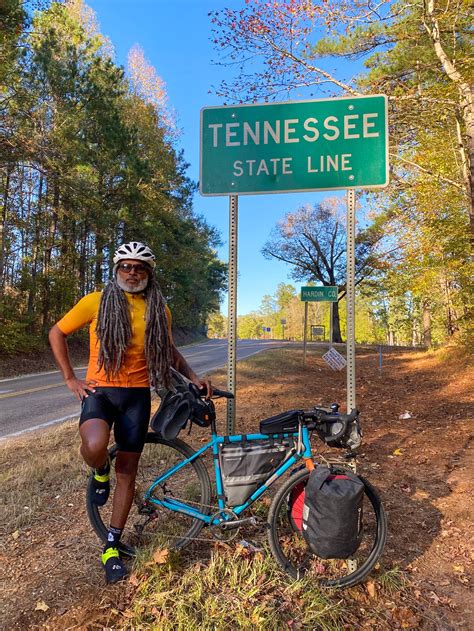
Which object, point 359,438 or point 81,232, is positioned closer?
point 359,438

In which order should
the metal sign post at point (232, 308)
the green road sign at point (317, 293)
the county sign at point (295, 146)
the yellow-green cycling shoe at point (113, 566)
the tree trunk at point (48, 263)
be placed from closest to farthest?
the yellow-green cycling shoe at point (113, 566) < the county sign at point (295, 146) < the metal sign post at point (232, 308) < the green road sign at point (317, 293) < the tree trunk at point (48, 263)

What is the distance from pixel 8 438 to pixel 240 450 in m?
4.95

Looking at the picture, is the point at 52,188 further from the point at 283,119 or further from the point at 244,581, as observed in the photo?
the point at 244,581

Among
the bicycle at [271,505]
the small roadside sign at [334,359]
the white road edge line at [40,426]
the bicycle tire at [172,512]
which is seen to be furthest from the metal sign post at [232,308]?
the small roadside sign at [334,359]

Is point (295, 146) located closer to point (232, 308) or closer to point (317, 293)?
point (232, 308)

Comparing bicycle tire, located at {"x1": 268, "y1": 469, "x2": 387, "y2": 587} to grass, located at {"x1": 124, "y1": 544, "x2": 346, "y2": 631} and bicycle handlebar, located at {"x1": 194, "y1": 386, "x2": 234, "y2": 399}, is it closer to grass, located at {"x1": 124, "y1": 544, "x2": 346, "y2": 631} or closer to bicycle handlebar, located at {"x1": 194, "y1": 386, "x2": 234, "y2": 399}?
grass, located at {"x1": 124, "y1": 544, "x2": 346, "y2": 631}

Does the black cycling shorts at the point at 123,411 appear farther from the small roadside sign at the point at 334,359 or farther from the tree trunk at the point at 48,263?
the tree trunk at the point at 48,263

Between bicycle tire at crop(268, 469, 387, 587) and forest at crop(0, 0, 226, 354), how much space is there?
44.7ft

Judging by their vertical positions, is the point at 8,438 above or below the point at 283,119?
below

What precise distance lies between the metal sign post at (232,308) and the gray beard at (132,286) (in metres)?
0.70

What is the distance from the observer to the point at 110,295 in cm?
A: 255

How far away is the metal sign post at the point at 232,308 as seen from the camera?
305 centimetres

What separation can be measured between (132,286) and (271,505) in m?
1.56

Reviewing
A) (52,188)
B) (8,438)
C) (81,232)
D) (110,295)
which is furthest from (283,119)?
(81,232)
